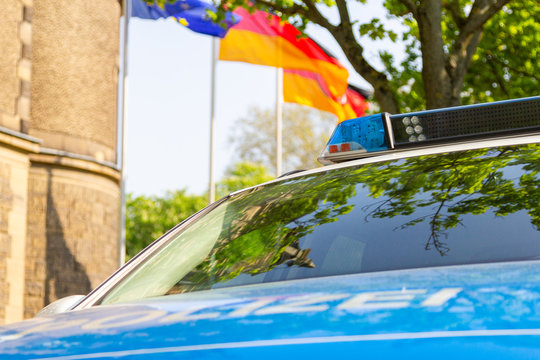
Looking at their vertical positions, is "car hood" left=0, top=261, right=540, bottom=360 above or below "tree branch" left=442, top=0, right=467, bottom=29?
below

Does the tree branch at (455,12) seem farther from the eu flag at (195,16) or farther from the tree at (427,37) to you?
the eu flag at (195,16)

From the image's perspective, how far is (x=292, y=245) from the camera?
8.83ft

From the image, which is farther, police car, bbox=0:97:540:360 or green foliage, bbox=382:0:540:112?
green foliage, bbox=382:0:540:112

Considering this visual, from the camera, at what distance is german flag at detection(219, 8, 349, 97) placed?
17.9m

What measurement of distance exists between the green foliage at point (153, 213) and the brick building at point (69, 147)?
40.2 meters

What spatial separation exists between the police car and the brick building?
14127mm

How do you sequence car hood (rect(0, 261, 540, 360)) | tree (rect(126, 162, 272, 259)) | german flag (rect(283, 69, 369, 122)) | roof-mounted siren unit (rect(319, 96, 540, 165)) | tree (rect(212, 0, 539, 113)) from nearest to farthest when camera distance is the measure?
car hood (rect(0, 261, 540, 360))
roof-mounted siren unit (rect(319, 96, 540, 165))
tree (rect(212, 0, 539, 113))
german flag (rect(283, 69, 369, 122))
tree (rect(126, 162, 272, 259))

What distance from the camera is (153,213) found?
202 feet

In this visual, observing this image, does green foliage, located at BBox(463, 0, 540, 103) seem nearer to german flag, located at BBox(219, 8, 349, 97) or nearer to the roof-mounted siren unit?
german flag, located at BBox(219, 8, 349, 97)

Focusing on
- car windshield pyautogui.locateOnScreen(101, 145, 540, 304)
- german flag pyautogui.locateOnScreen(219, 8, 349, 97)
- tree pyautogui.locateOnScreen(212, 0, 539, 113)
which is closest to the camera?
car windshield pyautogui.locateOnScreen(101, 145, 540, 304)

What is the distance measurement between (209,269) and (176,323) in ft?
3.75

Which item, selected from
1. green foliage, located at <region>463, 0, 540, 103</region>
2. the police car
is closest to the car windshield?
the police car

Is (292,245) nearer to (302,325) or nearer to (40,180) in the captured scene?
(302,325)

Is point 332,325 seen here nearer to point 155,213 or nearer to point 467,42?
point 467,42
